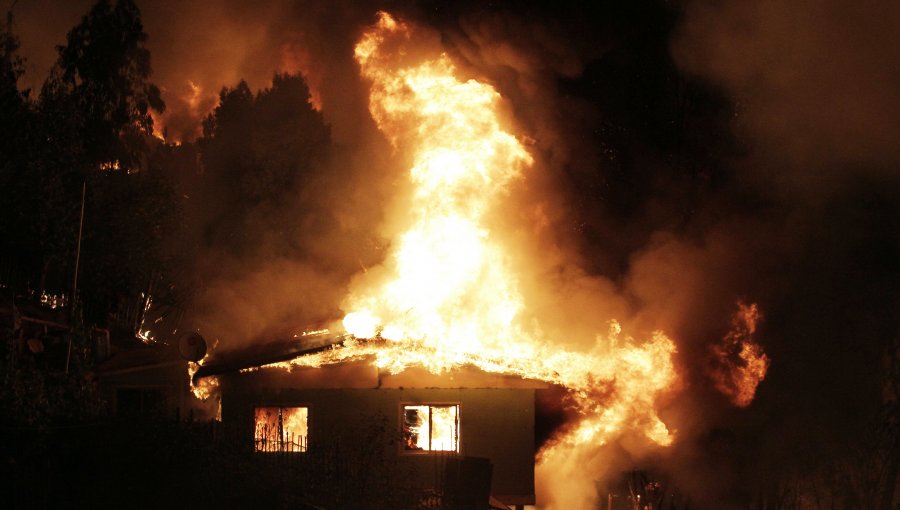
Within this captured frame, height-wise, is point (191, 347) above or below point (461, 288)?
below

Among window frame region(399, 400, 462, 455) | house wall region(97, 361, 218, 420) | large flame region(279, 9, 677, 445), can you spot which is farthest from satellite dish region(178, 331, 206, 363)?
window frame region(399, 400, 462, 455)

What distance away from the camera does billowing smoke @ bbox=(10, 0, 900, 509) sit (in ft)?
63.7

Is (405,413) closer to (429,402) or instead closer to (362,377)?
(429,402)

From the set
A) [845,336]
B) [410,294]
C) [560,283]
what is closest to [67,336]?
[410,294]

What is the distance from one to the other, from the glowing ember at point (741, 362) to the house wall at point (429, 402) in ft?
22.6

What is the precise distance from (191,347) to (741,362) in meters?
12.0

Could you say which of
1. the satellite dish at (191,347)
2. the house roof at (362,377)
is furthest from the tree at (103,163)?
the house roof at (362,377)

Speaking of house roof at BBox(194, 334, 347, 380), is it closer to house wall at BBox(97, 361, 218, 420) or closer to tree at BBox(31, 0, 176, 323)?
house wall at BBox(97, 361, 218, 420)

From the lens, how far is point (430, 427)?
1569 cm

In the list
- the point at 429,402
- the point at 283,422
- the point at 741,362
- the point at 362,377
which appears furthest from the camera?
the point at 741,362

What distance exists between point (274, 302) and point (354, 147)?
20.9ft

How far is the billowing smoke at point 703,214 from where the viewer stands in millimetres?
19406

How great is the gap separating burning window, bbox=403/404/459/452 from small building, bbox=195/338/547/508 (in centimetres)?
2

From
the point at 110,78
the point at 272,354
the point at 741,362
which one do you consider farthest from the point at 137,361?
the point at 741,362
